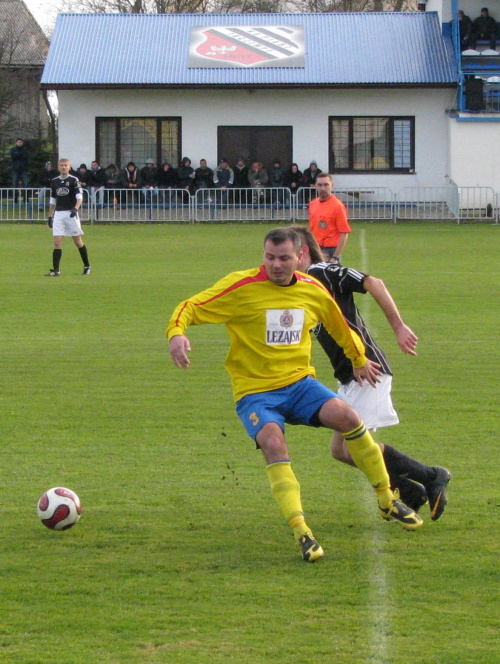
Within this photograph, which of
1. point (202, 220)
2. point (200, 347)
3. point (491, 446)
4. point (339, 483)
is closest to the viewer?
point (339, 483)

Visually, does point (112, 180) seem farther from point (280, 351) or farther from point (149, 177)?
point (280, 351)

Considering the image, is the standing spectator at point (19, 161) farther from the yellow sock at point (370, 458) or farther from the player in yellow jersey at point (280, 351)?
the yellow sock at point (370, 458)

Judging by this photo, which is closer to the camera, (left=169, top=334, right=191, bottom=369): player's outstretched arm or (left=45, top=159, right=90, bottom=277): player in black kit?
(left=169, top=334, right=191, bottom=369): player's outstretched arm

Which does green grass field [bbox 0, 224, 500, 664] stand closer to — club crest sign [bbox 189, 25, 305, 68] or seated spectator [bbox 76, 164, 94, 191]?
seated spectator [bbox 76, 164, 94, 191]

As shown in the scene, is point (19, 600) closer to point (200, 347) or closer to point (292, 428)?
point (292, 428)

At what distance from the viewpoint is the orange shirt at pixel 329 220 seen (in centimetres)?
1559

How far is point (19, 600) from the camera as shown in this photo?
492cm

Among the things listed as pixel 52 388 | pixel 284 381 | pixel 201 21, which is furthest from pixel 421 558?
pixel 201 21

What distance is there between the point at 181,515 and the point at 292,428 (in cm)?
236

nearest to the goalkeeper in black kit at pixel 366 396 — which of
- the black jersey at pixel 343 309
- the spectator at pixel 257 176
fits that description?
the black jersey at pixel 343 309

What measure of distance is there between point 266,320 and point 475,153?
28.9 metres

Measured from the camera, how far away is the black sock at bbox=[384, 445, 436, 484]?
241 inches

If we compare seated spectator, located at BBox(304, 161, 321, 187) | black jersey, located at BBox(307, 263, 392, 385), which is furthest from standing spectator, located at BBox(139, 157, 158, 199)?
black jersey, located at BBox(307, 263, 392, 385)

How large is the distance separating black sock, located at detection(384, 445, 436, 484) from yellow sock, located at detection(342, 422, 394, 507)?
12.3 inches
